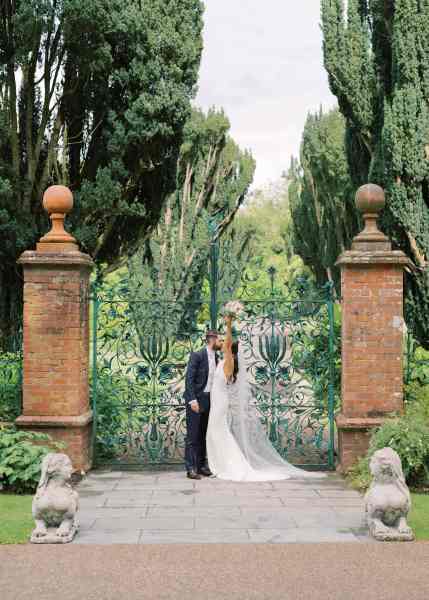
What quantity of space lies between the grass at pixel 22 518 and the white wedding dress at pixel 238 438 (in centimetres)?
179

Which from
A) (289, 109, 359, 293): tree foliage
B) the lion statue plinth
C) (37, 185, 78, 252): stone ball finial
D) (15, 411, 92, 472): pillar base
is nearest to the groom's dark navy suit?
(15, 411, 92, 472): pillar base

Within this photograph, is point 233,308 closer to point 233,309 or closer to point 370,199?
point 233,309

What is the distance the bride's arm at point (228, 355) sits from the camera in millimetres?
8992

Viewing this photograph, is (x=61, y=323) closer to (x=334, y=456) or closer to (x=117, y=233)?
(x=334, y=456)

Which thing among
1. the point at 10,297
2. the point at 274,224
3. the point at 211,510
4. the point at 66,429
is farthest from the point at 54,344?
the point at 274,224

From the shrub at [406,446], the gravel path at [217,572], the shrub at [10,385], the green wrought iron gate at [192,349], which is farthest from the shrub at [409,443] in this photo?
the shrub at [10,385]

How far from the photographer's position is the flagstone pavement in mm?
6379

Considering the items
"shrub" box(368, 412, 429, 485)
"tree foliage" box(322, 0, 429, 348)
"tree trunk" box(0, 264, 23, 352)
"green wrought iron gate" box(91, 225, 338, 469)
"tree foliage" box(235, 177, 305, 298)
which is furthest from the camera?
"tree foliage" box(235, 177, 305, 298)

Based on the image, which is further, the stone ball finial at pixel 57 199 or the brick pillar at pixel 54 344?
the stone ball finial at pixel 57 199

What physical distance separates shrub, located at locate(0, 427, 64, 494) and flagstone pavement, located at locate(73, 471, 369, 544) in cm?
56

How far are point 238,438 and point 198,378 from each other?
0.85m

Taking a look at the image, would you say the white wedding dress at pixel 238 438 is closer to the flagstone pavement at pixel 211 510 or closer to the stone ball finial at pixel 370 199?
the flagstone pavement at pixel 211 510

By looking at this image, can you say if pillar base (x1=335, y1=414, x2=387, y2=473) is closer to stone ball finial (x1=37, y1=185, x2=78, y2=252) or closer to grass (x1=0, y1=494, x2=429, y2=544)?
grass (x1=0, y1=494, x2=429, y2=544)

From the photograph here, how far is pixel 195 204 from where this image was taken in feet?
82.1
